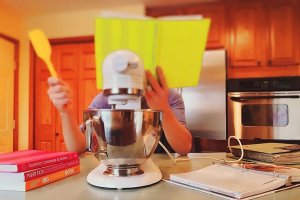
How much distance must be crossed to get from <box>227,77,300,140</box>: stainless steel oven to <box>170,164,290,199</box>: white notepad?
1.67 metres

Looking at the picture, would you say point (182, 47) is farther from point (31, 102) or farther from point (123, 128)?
point (31, 102)

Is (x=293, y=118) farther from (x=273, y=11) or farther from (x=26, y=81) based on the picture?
(x=26, y=81)

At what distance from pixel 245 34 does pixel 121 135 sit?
2.18 metres

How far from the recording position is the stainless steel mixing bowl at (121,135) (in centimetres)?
61

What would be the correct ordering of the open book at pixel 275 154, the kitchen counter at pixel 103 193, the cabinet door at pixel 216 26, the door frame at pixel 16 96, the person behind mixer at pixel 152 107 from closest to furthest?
the kitchen counter at pixel 103 193, the person behind mixer at pixel 152 107, the open book at pixel 275 154, the cabinet door at pixel 216 26, the door frame at pixel 16 96

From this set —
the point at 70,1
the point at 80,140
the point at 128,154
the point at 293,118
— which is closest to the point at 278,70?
the point at 293,118

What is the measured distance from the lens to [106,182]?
60cm

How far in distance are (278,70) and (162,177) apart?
2.10 m

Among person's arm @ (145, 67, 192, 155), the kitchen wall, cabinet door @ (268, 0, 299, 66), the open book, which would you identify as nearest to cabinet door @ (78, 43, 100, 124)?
the kitchen wall

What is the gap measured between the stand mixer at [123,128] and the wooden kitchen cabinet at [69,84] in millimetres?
2286

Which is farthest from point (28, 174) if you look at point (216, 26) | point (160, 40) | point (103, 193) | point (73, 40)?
point (73, 40)

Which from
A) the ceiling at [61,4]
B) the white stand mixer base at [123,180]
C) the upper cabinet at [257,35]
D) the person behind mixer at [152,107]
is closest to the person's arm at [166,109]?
the person behind mixer at [152,107]

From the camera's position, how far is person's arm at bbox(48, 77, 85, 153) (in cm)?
67

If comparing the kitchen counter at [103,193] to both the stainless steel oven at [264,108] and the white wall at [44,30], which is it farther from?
the white wall at [44,30]
